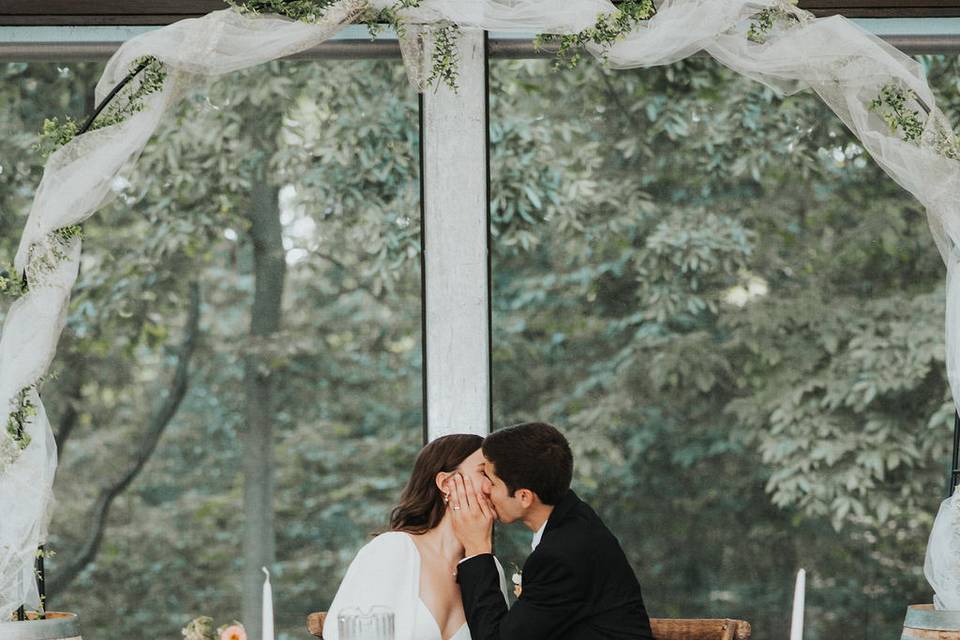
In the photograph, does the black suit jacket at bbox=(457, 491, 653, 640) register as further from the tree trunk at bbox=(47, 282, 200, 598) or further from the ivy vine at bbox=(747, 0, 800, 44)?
the tree trunk at bbox=(47, 282, 200, 598)

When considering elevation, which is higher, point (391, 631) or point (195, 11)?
point (195, 11)

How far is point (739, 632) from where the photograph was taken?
2.96 metres

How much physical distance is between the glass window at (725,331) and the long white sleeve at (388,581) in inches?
77.9

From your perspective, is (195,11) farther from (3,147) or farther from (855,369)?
(855,369)

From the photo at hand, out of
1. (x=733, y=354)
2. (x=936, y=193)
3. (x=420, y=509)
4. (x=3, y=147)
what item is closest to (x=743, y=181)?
(x=733, y=354)

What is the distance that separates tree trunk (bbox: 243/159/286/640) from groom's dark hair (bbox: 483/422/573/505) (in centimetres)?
221

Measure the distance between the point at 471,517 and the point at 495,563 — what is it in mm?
130

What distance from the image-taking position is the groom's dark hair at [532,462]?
8.35ft

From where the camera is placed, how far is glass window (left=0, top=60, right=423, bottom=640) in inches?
180

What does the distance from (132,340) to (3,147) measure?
92cm

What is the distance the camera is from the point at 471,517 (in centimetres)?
258

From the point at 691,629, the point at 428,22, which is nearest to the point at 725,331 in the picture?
the point at 691,629

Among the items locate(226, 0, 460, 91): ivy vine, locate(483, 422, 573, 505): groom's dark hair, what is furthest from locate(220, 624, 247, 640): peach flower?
locate(226, 0, 460, 91): ivy vine

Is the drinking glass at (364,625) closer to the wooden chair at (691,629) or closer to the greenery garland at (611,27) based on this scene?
the wooden chair at (691,629)
